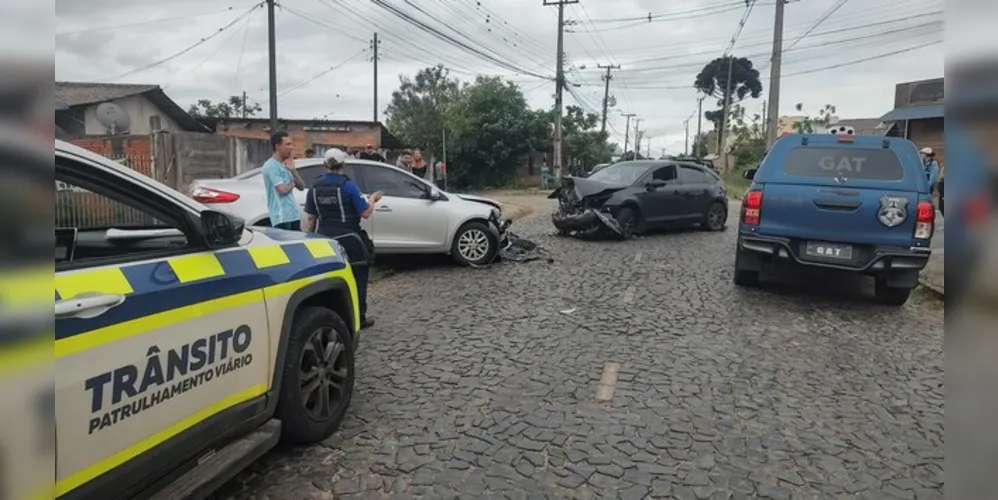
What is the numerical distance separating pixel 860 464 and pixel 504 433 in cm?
193

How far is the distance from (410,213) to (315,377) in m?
5.17

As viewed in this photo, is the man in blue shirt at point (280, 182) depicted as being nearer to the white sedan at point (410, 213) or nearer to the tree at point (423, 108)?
the white sedan at point (410, 213)

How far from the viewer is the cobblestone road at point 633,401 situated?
3303 mm

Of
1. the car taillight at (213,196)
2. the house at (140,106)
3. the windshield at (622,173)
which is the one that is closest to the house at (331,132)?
the house at (140,106)

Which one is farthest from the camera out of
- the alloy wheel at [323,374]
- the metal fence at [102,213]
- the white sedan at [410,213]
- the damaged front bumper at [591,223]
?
the damaged front bumper at [591,223]

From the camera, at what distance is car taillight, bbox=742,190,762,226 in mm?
7141

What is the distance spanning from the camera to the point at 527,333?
5.95 meters

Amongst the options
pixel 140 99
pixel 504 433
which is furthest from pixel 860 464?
pixel 140 99

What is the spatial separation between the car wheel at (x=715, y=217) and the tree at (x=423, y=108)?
26.4 m

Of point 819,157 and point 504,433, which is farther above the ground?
point 819,157

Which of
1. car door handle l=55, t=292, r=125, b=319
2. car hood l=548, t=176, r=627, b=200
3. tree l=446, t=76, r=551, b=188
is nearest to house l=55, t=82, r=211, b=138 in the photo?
tree l=446, t=76, r=551, b=188

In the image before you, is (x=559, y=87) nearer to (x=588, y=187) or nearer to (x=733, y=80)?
(x=588, y=187)

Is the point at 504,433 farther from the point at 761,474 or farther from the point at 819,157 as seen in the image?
the point at 819,157

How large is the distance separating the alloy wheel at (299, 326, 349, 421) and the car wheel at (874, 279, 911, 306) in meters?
5.94
